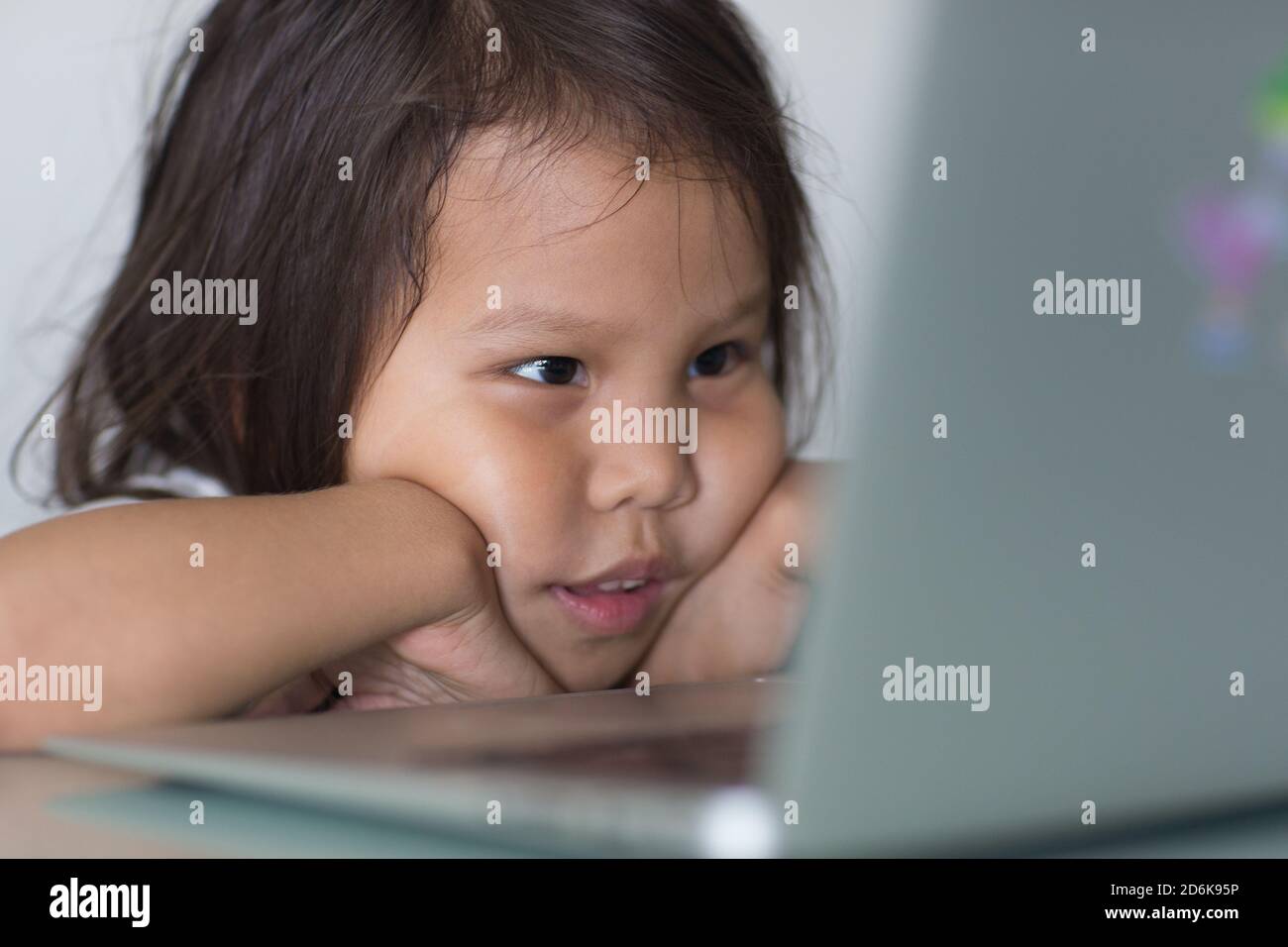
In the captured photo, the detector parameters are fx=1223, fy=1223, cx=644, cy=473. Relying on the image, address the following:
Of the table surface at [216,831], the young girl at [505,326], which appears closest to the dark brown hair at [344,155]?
the young girl at [505,326]

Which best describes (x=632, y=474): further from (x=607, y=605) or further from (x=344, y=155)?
(x=344, y=155)

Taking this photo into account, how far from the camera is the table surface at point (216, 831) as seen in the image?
38 centimetres

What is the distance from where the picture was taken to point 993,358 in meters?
0.30

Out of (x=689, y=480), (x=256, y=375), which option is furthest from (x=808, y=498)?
(x=256, y=375)

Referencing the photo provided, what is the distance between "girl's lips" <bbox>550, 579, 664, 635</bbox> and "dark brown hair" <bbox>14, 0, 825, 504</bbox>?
24cm

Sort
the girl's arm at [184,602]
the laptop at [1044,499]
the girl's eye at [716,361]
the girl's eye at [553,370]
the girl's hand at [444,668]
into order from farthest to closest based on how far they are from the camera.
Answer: the girl's eye at [716,361], the girl's eye at [553,370], the girl's hand at [444,668], the girl's arm at [184,602], the laptop at [1044,499]

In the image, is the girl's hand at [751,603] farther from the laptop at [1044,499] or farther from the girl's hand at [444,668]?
the laptop at [1044,499]

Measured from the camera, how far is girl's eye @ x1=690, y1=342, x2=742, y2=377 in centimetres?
112

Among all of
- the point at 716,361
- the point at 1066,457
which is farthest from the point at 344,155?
the point at 1066,457

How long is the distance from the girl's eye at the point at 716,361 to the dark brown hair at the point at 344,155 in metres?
0.11

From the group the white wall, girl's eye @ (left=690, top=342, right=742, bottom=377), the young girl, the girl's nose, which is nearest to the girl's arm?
the young girl

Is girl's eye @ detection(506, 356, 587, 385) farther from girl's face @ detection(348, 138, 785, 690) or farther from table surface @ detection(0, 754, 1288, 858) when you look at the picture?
table surface @ detection(0, 754, 1288, 858)

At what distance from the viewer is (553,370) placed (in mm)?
1011
